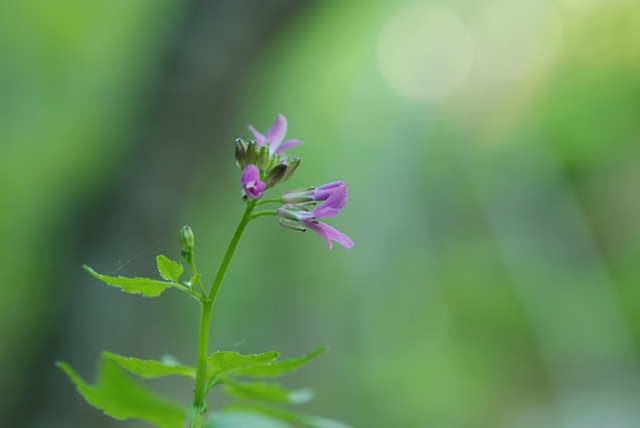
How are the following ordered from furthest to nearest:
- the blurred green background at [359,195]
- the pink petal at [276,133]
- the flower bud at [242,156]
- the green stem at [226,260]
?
the blurred green background at [359,195] → the pink petal at [276,133] → the flower bud at [242,156] → the green stem at [226,260]

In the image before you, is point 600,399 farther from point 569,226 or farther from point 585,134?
point 585,134

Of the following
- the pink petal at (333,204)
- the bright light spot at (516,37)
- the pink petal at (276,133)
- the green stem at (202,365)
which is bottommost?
the green stem at (202,365)

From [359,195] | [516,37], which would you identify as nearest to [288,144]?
[359,195]

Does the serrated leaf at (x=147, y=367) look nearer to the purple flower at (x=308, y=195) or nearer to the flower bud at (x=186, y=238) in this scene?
Answer: the flower bud at (x=186, y=238)

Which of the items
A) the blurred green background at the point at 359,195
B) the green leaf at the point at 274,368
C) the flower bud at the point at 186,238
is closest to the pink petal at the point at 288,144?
the flower bud at the point at 186,238

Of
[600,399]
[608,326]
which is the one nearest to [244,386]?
[600,399]

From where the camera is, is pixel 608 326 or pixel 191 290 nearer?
pixel 191 290

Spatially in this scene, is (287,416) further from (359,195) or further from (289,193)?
(359,195)

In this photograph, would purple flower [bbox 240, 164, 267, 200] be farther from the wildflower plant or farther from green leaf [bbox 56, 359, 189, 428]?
green leaf [bbox 56, 359, 189, 428]

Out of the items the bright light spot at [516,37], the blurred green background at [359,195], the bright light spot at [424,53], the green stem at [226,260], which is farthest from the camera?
the bright light spot at [424,53]
